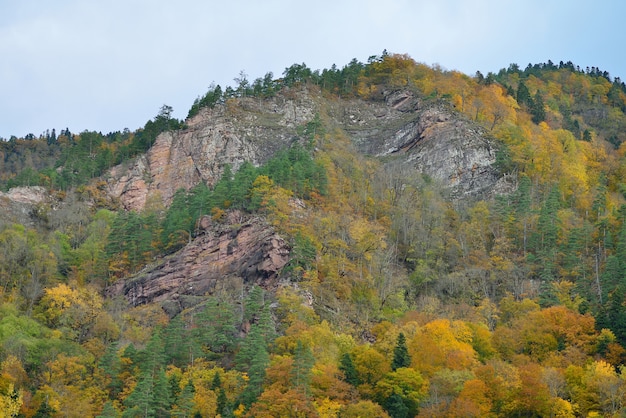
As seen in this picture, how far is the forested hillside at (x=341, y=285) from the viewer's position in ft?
227

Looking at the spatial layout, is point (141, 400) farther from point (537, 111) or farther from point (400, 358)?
point (537, 111)

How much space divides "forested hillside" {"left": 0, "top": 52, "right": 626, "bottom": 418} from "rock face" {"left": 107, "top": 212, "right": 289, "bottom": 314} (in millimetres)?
888

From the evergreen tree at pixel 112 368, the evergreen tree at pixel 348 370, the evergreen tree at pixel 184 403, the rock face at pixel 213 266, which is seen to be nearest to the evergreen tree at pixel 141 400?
the evergreen tree at pixel 184 403

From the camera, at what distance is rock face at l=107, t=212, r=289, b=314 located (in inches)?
3556

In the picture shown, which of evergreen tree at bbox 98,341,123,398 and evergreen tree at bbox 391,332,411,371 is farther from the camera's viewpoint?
evergreen tree at bbox 98,341,123,398

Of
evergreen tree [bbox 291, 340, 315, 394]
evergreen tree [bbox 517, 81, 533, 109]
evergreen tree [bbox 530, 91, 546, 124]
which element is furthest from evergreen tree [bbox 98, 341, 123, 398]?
evergreen tree [bbox 517, 81, 533, 109]

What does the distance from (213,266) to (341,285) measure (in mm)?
15406

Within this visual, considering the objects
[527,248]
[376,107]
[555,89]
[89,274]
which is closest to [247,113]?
[376,107]

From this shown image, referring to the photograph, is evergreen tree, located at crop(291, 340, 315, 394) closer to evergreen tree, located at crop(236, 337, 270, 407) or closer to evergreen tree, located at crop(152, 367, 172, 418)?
evergreen tree, located at crop(236, 337, 270, 407)

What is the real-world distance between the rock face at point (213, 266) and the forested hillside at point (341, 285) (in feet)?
2.91

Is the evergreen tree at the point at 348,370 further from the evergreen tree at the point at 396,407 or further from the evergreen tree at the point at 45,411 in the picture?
the evergreen tree at the point at 45,411

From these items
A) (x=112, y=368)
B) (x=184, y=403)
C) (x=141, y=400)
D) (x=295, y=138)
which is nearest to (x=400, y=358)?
(x=184, y=403)

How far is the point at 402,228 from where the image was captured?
104125 millimetres

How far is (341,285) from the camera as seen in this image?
88125 mm
